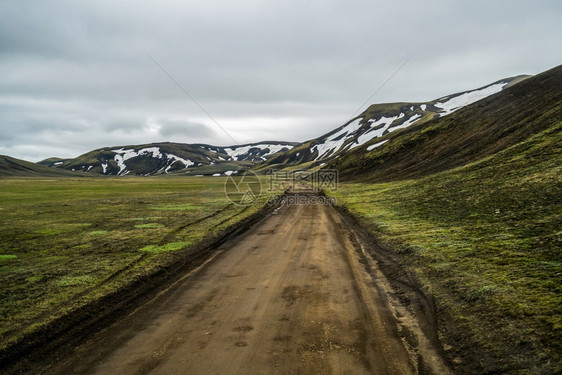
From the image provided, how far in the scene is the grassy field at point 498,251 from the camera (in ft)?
20.2

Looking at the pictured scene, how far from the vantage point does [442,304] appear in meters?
8.15

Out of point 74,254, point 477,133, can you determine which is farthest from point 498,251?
point 477,133

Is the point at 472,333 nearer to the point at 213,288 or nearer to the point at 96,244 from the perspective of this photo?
the point at 213,288

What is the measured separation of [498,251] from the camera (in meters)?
10.9

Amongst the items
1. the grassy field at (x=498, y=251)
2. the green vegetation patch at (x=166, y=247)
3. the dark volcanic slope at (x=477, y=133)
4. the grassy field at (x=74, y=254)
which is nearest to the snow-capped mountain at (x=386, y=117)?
the dark volcanic slope at (x=477, y=133)

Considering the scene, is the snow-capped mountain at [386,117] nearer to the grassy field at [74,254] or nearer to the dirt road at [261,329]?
the grassy field at [74,254]

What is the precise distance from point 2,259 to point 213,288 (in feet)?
37.4

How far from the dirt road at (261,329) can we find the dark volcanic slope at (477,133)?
32162 millimetres

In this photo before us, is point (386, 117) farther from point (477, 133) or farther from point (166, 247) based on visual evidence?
point (166, 247)

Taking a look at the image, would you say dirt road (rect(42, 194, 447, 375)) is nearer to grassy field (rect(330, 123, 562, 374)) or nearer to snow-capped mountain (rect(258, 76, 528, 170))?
grassy field (rect(330, 123, 562, 374))

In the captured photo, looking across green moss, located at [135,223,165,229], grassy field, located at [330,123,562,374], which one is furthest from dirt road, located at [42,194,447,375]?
green moss, located at [135,223,165,229]

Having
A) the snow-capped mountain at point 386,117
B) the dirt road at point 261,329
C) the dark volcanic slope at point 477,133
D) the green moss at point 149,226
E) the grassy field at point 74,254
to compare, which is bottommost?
the dirt road at point 261,329

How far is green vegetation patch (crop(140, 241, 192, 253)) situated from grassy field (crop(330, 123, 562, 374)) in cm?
1064

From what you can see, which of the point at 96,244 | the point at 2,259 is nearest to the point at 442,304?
the point at 96,244
